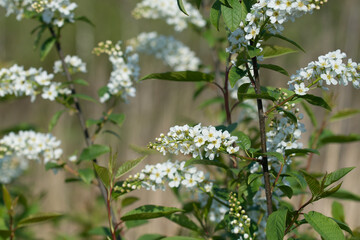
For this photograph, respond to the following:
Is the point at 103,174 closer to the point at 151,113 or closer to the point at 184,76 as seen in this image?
the point at 184,76

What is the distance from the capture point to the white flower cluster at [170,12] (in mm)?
2559

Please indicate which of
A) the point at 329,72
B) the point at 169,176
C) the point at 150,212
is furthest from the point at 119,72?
the point at 329,72

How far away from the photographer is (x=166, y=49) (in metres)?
2.66

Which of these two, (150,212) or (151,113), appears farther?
(151,113)

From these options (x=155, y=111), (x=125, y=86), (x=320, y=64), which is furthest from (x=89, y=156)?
(x=155, y=111)

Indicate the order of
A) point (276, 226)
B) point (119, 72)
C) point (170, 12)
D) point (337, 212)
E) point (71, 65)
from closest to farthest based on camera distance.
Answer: point (276, 226) → point (337, 212) → point (119, 72) → point (71, 65) → point (170, 12)

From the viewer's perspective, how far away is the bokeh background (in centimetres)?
342

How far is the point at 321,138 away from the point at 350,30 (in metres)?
1.90

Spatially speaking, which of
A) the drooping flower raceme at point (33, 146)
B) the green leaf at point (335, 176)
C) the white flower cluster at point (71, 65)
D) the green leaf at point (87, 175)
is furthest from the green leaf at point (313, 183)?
the white flower cluster at point (71, 65)

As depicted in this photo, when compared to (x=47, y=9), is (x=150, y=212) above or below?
below

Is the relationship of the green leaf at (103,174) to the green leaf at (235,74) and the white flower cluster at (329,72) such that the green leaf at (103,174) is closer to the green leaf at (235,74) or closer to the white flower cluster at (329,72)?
the green leaf at (235,74)

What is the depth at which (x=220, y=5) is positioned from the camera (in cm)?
126

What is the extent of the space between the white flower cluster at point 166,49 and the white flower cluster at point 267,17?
1.39 meters

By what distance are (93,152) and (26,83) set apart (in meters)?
0.44
